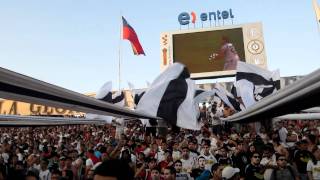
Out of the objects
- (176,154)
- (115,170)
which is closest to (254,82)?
(176,154)

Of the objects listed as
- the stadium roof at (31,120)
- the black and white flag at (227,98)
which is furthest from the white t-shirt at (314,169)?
the stadium roof at (31,120)

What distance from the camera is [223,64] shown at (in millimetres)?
32438

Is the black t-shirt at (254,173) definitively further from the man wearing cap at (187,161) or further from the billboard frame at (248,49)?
the billboard frame at (248,49)

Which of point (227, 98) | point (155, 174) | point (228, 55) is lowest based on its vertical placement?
point (155, 174)

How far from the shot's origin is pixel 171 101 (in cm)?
1129

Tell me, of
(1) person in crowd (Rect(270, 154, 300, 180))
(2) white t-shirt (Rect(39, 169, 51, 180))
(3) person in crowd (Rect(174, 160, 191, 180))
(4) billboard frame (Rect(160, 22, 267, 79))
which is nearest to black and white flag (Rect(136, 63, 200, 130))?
(3) person in crowd (Rect(174, 160, 191, 180))

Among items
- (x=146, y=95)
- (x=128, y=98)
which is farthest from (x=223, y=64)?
(x=146, y=95)

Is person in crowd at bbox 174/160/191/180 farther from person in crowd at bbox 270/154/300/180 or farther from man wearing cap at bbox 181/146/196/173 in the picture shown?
person in crowd at bbox 270/154/300/180

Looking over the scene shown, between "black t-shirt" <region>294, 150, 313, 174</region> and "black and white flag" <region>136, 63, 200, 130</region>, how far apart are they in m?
3.84

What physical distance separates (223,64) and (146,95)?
71.8 feet

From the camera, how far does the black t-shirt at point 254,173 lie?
6.33 metres

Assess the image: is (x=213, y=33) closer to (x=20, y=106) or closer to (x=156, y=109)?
(x=156, y=109)

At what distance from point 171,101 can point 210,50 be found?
22.2 m

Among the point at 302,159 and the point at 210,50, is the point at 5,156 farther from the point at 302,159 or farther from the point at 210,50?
the point at 210,50
